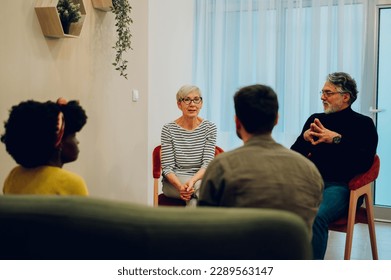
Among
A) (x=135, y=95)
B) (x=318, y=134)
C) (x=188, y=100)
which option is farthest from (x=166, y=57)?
(x=318, y=134)

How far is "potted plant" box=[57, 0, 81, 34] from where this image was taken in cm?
332

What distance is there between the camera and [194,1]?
545 centimetres

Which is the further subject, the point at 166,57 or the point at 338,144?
the point at 166,57

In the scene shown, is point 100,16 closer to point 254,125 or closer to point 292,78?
point 292,78

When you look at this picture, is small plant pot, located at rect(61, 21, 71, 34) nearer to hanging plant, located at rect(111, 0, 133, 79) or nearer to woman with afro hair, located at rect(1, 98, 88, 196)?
hanging plant, located at rect(111, 0, 133, 79)

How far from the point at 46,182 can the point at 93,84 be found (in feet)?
7.30

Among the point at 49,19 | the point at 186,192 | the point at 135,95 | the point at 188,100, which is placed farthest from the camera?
the point at 135,95

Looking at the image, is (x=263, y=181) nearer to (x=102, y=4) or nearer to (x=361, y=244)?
(x=102, y=4)

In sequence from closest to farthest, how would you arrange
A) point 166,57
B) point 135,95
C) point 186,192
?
A: point 186,192
point 135,95
point 166,57

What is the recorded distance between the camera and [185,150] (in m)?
3.60

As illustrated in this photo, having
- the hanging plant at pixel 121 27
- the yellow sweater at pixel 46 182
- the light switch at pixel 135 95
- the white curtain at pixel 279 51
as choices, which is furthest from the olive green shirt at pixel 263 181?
the white curtain at pixel 279 51

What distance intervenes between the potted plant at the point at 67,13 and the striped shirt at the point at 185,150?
2.97 ft

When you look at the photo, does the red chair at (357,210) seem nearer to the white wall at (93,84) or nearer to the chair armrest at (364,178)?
the chair armrest at (364,178)

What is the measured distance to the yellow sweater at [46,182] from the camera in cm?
168
